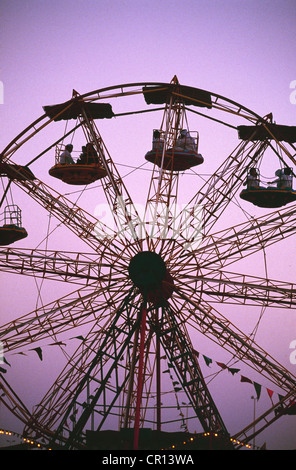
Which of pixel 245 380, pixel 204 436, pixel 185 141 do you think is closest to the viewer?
pixel 204 436

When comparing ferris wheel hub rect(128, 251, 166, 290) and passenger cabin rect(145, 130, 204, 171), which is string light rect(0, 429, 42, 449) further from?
passenger cabin rect(145, 130, 204, 171)

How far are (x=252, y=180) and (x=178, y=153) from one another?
391 cm

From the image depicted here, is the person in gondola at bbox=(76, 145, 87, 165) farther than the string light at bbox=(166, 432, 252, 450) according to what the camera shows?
Yes

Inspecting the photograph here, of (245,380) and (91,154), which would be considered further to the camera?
(91,154)

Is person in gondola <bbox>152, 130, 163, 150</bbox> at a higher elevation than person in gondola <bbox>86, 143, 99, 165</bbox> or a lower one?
higher

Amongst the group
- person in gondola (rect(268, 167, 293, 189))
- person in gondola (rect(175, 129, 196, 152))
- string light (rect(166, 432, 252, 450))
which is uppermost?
person in gondola (rect(175, 129, 196, 152))

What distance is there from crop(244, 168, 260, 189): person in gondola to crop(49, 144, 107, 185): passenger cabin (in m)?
7.08

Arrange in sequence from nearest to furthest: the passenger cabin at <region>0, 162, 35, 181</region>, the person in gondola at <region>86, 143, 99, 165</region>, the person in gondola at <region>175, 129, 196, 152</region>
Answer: the passenger cabin at <region>0, 162, 35, 181</region> < the person in gondola at <region>86, 143, 99, 165</region> < the person in gondola at <region>175, 129, 196, 152</region>

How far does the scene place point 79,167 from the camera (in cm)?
3741

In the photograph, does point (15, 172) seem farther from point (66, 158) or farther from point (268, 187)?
point (268, 187)

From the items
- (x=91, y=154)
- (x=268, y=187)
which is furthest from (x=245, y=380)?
(x=91, y=154)

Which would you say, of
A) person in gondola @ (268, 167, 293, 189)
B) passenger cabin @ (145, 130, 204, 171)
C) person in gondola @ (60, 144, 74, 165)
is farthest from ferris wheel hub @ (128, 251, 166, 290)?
person in gondola @ (268, 167, 293, 189)

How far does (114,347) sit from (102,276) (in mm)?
3400

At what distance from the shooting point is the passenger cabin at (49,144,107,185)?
3741cm
